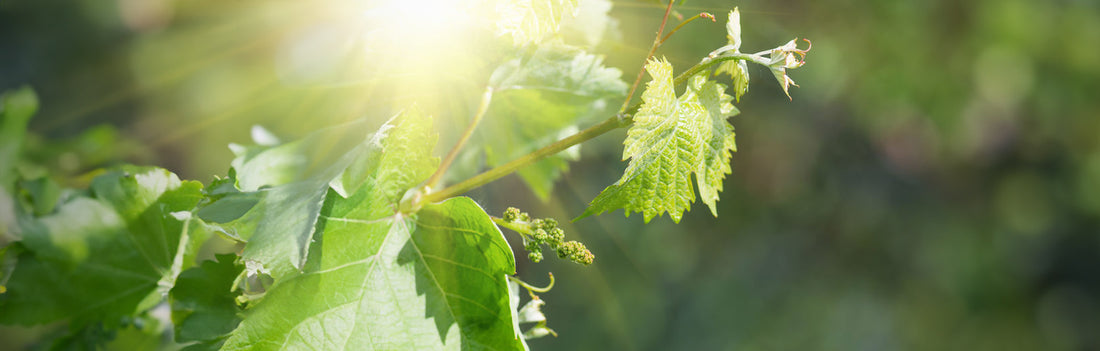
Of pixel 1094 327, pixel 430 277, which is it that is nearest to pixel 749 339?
pixel 1094 327

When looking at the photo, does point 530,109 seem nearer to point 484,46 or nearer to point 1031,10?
point 484,46

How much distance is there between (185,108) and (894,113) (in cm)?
251

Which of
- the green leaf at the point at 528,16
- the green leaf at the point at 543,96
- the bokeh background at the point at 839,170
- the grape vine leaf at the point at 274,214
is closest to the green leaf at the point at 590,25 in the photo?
the green leaf at the point at 543,96

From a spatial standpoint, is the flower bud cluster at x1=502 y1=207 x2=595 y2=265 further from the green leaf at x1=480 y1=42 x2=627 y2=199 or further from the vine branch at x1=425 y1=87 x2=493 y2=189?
the green leaf at x1=480 y1=42 x2=627 y2=199

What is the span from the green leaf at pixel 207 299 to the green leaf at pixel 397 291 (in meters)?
0.03

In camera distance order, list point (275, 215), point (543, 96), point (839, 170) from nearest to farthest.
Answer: point (275, 215)
point (543, 96)
point (839, 170)

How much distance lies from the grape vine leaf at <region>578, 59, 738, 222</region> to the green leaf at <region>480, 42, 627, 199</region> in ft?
0.59

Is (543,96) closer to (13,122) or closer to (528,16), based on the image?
(528,16)

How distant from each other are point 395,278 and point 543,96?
26 centimetres

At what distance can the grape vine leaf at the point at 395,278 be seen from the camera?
0.39 metres

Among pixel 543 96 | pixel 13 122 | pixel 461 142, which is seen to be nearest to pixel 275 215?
pixel 461 142

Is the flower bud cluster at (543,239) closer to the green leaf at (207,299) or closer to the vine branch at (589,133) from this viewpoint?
the vine branch at (589,133)

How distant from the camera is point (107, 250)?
43 cm

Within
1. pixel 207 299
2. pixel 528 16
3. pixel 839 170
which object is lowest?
pixel 839 170
